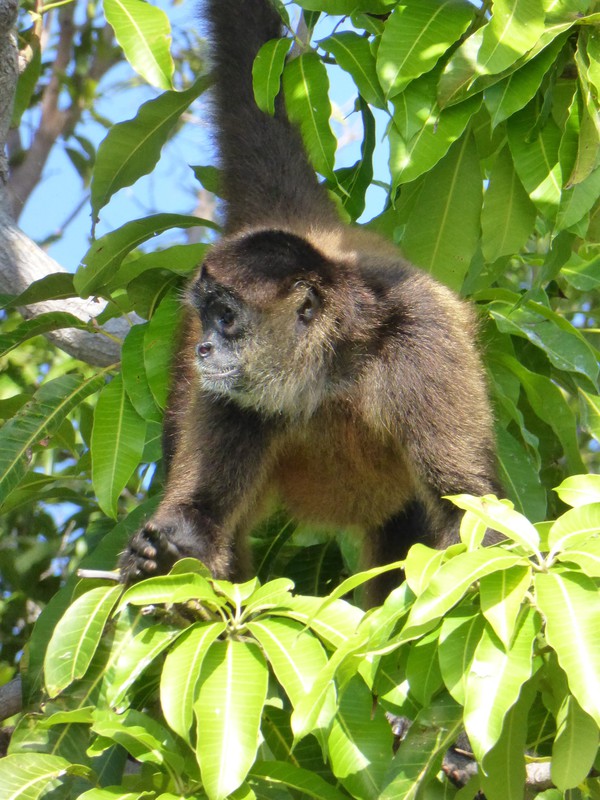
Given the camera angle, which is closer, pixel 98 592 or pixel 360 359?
pixel 98 592

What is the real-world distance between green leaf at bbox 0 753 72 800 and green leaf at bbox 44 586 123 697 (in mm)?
168

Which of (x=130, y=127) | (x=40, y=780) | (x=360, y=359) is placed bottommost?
(x=40, y=780)

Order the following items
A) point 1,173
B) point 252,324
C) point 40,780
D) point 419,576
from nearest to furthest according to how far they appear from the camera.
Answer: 1. point 419,576
2. point 40,780
3. point 252,324
4. point 1,173

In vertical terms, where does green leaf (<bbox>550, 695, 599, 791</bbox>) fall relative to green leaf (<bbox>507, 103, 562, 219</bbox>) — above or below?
below

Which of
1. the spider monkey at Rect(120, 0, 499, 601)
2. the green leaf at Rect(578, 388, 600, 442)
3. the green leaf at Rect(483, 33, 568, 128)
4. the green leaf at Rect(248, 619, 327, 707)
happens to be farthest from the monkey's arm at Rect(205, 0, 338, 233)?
the green leaf at Rect(248, 619, 327, 707)

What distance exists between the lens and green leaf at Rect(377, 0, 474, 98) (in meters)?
3.58

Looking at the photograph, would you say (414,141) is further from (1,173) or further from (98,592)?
(1,173)

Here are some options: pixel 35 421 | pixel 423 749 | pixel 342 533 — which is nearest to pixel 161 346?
pixel 35 421

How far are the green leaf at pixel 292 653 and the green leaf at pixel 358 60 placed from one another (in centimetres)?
197

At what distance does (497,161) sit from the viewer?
407 centimetres

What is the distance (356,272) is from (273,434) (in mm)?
787

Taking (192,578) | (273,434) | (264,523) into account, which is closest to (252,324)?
(273,434)

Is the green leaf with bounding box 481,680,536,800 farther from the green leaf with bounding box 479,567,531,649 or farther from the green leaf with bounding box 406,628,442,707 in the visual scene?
the green leaf with bounding box 479,567,531,649

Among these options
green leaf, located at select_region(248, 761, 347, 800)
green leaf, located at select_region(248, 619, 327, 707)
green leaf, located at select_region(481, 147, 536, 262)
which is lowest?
green leaf, located at select_region(248, 761, 347, 800)
